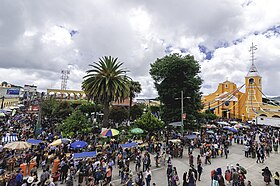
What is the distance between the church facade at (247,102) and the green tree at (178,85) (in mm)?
21713

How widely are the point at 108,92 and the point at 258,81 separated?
155ft

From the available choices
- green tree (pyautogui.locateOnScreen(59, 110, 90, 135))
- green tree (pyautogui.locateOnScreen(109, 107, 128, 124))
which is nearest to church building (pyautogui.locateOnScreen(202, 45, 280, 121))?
green tree (pyautogui.locateOnScreen(109, 107, 128, 124))

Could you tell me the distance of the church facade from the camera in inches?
1908

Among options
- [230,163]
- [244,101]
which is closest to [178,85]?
[230,163]

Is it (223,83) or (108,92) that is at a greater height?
(223,83)

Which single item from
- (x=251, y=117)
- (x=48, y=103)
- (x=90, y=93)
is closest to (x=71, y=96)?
(x=48, y=103)

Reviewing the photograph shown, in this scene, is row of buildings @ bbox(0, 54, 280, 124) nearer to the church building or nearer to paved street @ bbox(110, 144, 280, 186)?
the church building

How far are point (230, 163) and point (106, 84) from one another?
1866cm

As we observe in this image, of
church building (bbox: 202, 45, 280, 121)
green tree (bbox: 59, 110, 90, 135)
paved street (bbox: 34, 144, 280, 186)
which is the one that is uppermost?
church building (bbox: 202, 45, 280, 121)

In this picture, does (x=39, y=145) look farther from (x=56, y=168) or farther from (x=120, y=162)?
(x=120, y=162)

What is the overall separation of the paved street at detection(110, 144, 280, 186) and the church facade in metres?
32.3

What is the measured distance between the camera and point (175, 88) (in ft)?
100

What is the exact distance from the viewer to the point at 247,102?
5141 centimetres

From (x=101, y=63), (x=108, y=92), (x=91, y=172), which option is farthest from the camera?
(x=101, y=63)
